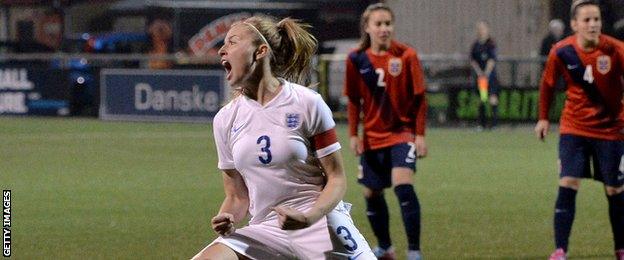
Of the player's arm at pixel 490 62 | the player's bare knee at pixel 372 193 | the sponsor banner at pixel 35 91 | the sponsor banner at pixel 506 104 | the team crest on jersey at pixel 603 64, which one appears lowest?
the sponsor banner at pixel 35 91

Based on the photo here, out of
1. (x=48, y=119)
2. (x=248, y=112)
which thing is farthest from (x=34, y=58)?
(x=248, y=112)

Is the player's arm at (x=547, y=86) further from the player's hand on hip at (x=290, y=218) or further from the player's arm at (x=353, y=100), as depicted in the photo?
the player's hand on hip at (x=290, y=218)

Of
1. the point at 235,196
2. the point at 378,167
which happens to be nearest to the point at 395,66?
the point at 378,167

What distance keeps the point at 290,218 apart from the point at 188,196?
991 cm

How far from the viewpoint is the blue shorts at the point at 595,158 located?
10.5 meters

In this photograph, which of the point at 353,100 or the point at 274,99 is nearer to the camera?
the point at 274,99

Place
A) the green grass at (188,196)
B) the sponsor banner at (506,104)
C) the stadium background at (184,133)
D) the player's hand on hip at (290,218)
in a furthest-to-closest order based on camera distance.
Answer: the sponsor banner at (506,104)
the stadium background at (184,133)
the green grass at (188,196)
the player's hand on hip at (290,218)

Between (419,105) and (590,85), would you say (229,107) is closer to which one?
(419,105)

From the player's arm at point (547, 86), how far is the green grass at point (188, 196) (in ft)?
3.80

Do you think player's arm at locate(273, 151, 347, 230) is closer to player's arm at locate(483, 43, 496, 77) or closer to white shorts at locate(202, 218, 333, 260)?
white shorts at locate(202, 218, 333, 260)

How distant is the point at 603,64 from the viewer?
1048cm

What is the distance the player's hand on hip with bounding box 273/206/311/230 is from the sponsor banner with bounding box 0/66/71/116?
24.2 m

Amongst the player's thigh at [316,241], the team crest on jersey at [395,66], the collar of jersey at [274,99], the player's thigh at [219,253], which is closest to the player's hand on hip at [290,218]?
the player's thigh at [316,241]

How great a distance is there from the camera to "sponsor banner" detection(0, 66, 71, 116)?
2978 cm
